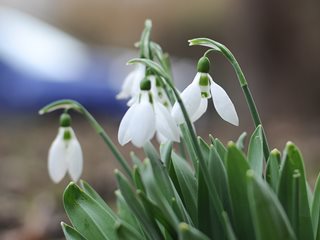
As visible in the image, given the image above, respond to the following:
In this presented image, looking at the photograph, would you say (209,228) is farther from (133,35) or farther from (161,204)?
(133,35)

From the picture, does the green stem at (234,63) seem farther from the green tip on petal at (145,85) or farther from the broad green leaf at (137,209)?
the broad green leaf at (137,209)

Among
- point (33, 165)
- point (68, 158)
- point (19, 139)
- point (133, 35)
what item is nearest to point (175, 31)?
point (133, 35)

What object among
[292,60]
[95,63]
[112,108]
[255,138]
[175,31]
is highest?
[175,31]

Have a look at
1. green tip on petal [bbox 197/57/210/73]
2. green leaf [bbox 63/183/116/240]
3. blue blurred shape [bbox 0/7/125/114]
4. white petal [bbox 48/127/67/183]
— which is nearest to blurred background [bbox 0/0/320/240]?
blue blurred shape [bbox 0/7/125/114]

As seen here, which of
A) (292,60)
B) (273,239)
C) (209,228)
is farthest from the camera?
(292,60)

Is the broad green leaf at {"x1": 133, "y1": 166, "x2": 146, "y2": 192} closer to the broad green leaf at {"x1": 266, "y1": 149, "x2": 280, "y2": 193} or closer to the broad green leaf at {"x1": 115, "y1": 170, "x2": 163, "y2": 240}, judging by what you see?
the broad green leaf at {"x1": 115, "y1": 170, "x2": 163, "y2": 240}
